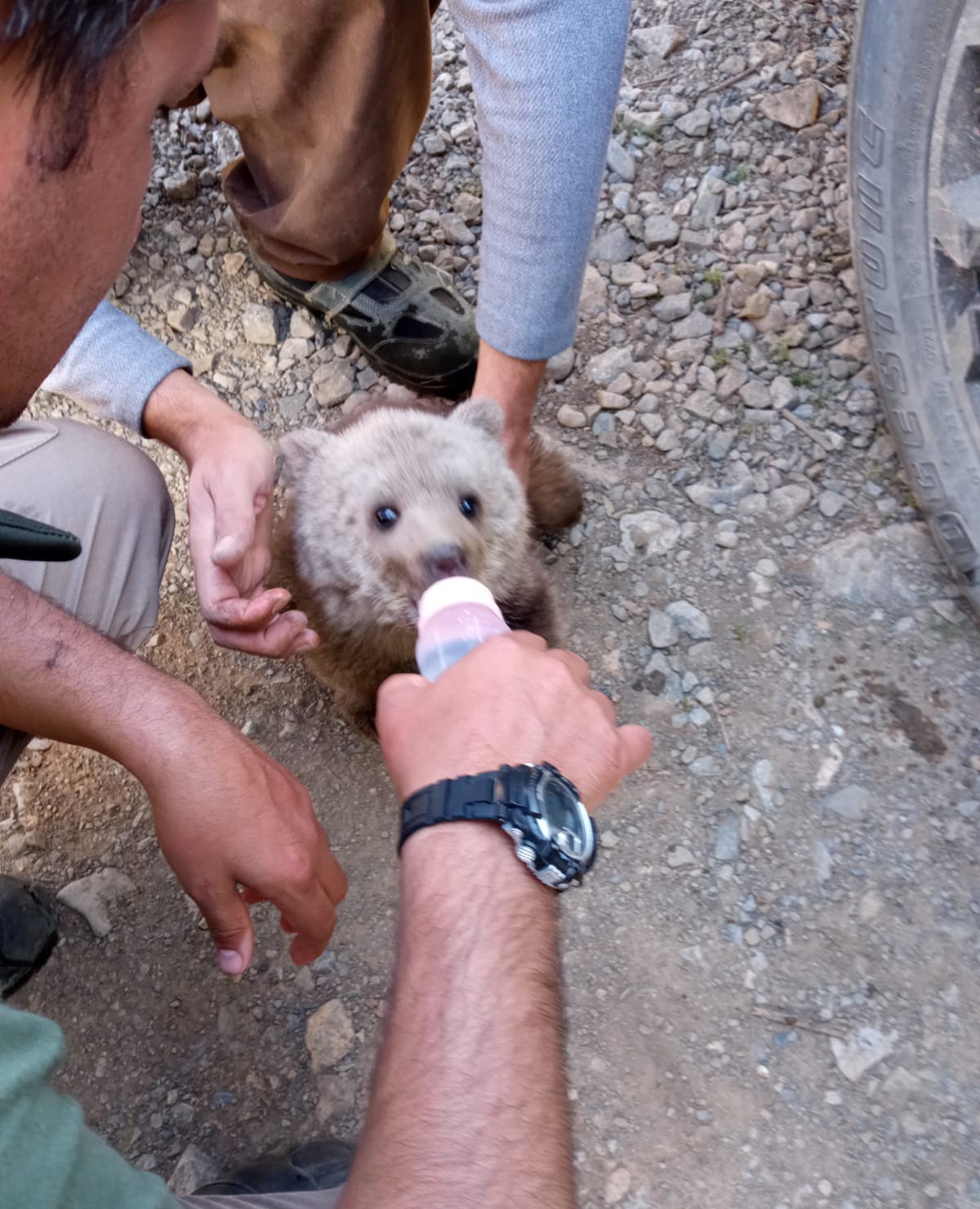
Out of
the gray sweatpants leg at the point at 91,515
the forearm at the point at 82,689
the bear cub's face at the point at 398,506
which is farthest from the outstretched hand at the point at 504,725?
the gray sweatpants leg at the point at 91,515

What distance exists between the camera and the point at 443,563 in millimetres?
2156

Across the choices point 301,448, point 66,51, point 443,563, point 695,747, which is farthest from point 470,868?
point 301,448

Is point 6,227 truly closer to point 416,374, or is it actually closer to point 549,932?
point 549,932

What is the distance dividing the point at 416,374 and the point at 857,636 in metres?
1.65

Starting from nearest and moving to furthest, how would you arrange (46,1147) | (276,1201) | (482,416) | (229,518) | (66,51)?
1. (46,1147)
2. (66,51)
3. (276,1201)
4. (229,518)
5. (482,416)

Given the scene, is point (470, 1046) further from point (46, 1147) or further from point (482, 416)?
point (482, 416)

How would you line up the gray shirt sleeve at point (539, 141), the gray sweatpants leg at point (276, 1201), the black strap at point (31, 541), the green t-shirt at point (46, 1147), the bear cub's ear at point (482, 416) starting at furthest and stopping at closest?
the bear cub's ear at point (482, 416) < the gray shirt sleeve at point (539, 141) < the gray sweatpants leg at point (276, 1201) < the black strap at point (31, 541) < the green t-shirt at point (46, 1147)

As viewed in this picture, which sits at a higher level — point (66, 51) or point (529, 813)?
point (66, 51)

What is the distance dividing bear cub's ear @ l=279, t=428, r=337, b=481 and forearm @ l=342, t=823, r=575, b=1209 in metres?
1.39

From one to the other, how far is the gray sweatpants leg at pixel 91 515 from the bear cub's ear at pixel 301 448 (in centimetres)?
34

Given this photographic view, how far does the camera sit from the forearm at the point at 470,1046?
1244 millimetres

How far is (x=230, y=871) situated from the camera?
178 cm

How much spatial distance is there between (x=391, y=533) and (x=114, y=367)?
0.95 m

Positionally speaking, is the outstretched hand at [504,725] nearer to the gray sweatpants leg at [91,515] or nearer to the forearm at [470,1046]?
the forearm at [470,1046]
